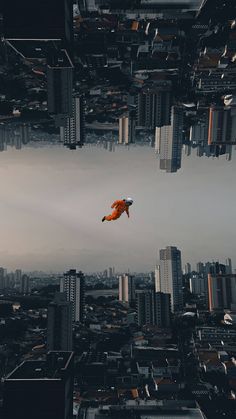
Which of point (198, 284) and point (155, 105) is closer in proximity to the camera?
point (155, 105)

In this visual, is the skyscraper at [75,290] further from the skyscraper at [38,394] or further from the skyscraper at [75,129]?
the skyscraper at [75,129]

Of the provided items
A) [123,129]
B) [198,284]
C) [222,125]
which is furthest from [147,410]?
[222,125]

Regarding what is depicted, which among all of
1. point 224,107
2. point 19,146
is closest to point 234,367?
point 224,107

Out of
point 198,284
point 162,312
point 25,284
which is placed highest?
point 25,284

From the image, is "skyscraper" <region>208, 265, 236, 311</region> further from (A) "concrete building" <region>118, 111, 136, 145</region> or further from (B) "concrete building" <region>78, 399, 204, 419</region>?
(A) "concrete building" <region>118, 111, 136, 145</region>

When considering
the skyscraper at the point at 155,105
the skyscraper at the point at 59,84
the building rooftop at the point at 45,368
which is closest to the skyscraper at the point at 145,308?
the building rooftop at the point at 45,368

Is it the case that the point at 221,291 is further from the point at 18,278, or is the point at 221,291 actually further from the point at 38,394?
the point at 18,278

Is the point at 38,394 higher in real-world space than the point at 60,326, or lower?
lower
